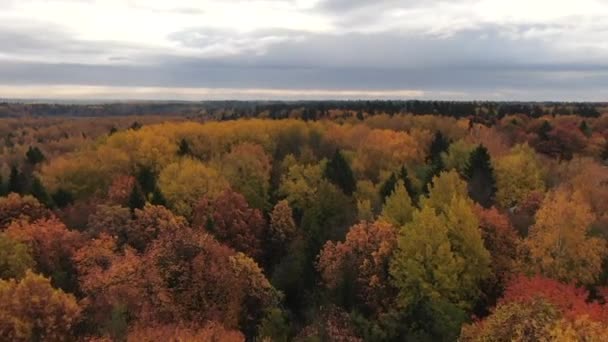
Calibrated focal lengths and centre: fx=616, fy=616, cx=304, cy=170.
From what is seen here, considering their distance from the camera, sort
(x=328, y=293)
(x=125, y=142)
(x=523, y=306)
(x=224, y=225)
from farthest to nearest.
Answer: (x=125, y=142) < (x=224, y=225) < (x=328, y=293) < (x=523, y=306)

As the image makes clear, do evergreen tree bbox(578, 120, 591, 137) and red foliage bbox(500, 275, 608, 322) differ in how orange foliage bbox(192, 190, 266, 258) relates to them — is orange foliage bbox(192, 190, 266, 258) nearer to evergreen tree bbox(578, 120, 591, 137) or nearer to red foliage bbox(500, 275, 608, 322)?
red foliage bbox(500, 275, 608, 322)

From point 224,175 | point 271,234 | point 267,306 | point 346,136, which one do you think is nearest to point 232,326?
point 267,306

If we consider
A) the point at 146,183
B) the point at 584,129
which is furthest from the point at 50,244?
the point at 584,129

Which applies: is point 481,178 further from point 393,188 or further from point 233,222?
point 233,222

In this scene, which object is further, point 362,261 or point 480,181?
point 480,181

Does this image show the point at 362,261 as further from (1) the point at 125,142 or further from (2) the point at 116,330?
(1) the point at 125,142
